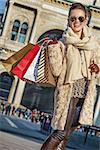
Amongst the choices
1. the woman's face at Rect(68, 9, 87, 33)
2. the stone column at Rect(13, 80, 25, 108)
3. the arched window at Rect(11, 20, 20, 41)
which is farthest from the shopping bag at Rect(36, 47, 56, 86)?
the arched window at Rect(11, 20, 20, 41)

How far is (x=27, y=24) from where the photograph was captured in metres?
38.1

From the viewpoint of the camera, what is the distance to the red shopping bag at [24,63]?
363 cm

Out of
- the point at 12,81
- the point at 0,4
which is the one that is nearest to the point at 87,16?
the point at 12,81

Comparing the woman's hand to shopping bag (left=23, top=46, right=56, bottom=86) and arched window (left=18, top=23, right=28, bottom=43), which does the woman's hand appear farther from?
arched window (left=18, top=23, right=28, bottom=43)

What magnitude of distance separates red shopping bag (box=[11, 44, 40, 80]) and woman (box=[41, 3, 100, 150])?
17 centimetres

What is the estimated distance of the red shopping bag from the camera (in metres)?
3.63

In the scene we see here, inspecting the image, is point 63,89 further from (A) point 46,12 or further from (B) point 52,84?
(A) point 46,12

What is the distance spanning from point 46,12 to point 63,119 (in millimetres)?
35967

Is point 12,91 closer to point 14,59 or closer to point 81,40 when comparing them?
point 14,59

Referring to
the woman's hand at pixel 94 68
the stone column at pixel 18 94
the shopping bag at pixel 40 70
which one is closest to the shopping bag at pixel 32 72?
the shopping bag at pixel 40 70

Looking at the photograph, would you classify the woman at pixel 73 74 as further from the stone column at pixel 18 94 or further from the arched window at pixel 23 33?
the arched window at pixel 23 33

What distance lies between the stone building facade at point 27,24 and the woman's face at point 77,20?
32.3 meters

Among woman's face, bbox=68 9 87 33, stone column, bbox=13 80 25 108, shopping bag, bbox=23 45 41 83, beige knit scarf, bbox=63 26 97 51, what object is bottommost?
shopping bag, bbox=23 45 41 83

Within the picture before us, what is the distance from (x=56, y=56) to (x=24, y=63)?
1.09 ft
